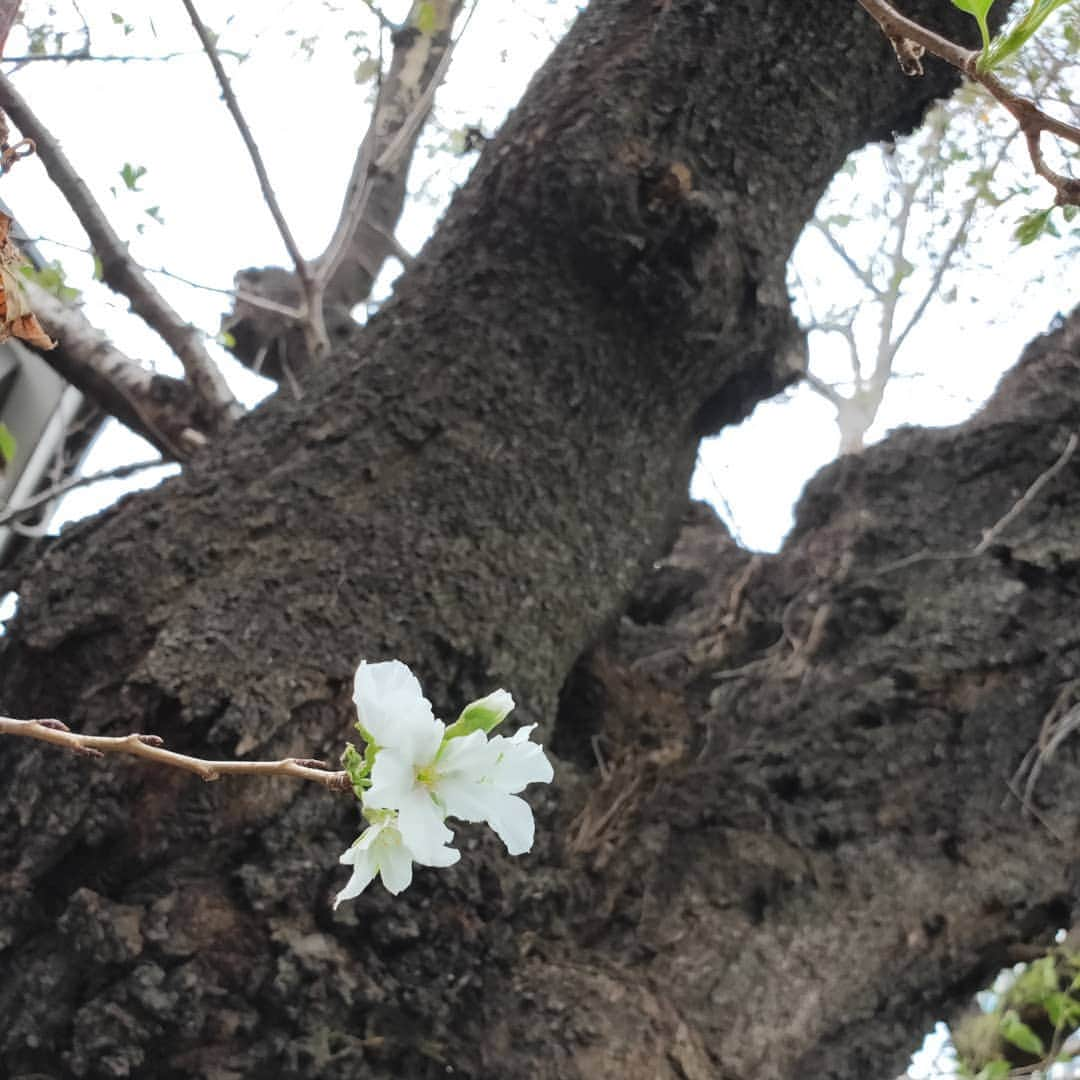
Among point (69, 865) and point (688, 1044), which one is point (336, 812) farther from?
point (688, 1044)

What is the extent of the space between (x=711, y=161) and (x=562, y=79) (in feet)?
0.69

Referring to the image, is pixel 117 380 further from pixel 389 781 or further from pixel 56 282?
pixel 389 781

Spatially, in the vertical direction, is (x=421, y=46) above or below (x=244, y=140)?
above

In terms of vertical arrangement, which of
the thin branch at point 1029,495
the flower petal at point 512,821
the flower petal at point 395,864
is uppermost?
the thin branch at point 1029,495

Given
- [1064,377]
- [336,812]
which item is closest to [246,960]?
[336,812]

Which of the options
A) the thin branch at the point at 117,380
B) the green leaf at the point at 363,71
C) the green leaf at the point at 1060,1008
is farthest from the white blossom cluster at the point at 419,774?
the green leaf at the point at 363,71

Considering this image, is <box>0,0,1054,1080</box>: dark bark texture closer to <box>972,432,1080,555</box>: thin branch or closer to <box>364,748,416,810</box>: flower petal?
<box>972,432,1080,555</box>: thin branch

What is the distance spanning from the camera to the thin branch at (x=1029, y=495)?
46.9 inches

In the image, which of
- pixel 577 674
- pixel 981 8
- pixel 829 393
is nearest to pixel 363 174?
pixel 577 674

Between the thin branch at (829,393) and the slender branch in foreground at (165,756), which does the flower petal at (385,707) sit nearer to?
the slender branch in foreground at (165,756)

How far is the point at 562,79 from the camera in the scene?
3.76 feet

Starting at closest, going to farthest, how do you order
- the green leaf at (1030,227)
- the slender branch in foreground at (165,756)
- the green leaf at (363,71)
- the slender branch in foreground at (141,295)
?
the slender branch in foreground at (165,756) < the green leaf at (1030,227) < the slender branch in foreground at (141,295) < the green leaf at (363,71)

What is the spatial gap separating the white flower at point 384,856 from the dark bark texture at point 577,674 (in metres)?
0.41

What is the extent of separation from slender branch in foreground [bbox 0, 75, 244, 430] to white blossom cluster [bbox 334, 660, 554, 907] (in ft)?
3.06
